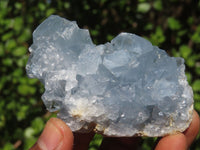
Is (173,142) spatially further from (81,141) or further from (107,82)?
(81,141)

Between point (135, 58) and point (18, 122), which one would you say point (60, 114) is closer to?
point (135, 58)

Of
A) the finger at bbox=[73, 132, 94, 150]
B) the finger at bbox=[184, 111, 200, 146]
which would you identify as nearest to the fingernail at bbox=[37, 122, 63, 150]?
the finger at bbox=[73, 132, 94, 150]

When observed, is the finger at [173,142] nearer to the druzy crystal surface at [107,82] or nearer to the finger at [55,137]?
the druzy crystal surface at [107,82]

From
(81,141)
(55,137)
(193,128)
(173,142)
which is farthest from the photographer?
(81,141)

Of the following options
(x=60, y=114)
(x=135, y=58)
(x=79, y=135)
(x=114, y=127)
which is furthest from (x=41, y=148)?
(x=135, y=58)

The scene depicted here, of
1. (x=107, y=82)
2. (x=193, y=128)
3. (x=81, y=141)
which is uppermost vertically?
(x=107, y=82)

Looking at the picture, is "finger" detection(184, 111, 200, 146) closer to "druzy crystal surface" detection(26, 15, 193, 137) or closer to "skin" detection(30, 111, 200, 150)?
"skin" detection(30, 111, 200, 150)

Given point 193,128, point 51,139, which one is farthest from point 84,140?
point 193,128
